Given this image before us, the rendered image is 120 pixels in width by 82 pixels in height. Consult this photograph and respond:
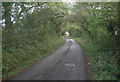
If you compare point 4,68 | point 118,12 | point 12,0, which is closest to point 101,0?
point 118,12

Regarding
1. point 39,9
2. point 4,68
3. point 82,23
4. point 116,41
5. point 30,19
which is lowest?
point 4,68

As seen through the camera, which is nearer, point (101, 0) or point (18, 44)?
point (101, 0)

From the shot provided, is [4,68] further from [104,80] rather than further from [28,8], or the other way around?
[28,8]

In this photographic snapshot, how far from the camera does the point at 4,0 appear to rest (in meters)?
7.59

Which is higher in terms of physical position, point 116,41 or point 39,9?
point 39,9

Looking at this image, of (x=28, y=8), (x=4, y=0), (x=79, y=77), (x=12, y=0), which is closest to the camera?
(x=79, y=77)

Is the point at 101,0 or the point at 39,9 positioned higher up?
the point at 39,9

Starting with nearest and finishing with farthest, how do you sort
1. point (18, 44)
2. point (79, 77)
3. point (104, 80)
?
point (104, 80) < point (79, 77) < point (18, 44)

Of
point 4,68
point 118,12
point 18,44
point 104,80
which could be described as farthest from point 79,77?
point 18,44

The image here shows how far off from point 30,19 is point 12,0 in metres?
3.82

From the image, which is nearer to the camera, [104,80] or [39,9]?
[104,80]

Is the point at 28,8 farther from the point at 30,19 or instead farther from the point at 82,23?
the point at 82,23

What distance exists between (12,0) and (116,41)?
886 cm

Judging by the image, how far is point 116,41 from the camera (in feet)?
22.8
